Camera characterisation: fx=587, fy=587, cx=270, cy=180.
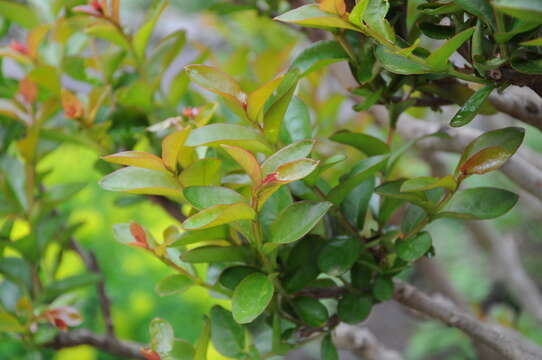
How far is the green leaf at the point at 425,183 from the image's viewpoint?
0.45 meters

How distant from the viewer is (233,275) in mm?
524

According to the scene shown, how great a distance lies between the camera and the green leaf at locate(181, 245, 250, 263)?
1.61ft

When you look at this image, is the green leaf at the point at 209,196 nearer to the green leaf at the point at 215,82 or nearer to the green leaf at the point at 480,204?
the green leaf at the point at 215,82

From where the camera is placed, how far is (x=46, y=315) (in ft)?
2.22

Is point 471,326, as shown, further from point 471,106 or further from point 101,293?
point 101,293

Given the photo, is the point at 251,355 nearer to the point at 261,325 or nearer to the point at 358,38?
the point at 261,325

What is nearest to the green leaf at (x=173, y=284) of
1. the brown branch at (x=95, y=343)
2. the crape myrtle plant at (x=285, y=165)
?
the crape myrtle plant at (x=285, y=165)

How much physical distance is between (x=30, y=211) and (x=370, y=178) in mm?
479

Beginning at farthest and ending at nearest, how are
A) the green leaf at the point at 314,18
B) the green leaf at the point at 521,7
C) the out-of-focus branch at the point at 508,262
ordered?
the out-of-focus branch at the point at 508,262, the green leaf at the point at 314,18, the green leaf at the point at 521,7

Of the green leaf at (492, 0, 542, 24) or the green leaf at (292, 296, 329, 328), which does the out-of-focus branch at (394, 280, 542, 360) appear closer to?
the green leaf at (292, 296, 329, 328)

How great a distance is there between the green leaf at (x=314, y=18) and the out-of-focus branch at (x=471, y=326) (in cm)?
34

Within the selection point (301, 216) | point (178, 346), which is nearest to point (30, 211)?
point (178, 346)

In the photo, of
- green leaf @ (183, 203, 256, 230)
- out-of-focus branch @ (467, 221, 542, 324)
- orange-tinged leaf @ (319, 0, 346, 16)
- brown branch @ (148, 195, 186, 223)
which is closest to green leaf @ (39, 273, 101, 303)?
brown branch @ (148, 195, 186, 223)

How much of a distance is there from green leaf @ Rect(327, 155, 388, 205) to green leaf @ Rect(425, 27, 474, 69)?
117mm
